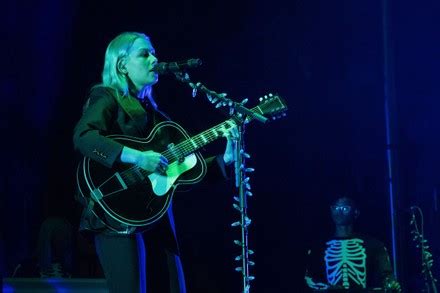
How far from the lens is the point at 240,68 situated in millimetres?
6793

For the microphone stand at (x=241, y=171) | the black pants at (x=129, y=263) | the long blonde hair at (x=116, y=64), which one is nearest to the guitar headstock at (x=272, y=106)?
the microphone stand at (x=241, y=171)

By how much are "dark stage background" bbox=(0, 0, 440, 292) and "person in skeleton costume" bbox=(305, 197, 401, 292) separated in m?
0.26

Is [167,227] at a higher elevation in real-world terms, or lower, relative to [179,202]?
lower

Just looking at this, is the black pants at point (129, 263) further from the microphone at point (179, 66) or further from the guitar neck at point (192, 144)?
the microphone at point (179, 66)

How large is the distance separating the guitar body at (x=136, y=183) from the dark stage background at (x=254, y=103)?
2993 millimetres

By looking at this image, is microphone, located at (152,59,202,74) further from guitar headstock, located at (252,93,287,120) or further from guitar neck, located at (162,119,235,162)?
guitar headstock, located at (252,93,287,120)

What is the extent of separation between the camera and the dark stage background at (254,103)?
6.46 meters

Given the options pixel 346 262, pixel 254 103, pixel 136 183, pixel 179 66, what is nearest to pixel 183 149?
pixel 136 183

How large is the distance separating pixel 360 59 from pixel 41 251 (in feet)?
11.8

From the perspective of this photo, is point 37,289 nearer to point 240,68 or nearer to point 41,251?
point 41,251

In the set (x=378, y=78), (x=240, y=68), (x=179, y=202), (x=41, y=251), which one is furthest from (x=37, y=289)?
(x=378, y=78)

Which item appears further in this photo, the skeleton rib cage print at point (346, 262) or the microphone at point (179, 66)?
the skeleton rib cage print at point (346, 262)

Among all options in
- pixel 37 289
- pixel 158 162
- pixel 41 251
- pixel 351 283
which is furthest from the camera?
pixel 351 283

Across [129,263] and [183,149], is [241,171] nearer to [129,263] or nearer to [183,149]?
[183,149]
